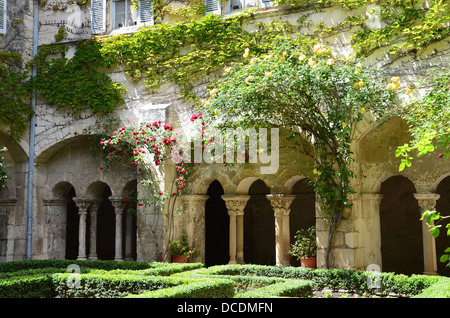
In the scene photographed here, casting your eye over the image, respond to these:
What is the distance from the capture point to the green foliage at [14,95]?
9.38 meters

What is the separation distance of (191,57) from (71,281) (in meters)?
4.32

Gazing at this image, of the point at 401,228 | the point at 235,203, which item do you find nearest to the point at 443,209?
the point at 401,228

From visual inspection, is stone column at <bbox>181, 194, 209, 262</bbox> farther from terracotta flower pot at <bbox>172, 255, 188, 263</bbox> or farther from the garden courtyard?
the garden courtyard

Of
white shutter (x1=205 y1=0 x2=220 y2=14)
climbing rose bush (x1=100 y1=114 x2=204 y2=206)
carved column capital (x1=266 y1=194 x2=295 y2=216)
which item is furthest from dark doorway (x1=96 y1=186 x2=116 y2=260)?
white shutter (x1=205 y1=0 x2=220 y2=14)

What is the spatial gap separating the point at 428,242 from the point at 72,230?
810 centimetres

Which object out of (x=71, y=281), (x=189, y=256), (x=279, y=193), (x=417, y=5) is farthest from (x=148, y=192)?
(x=417, y=5)

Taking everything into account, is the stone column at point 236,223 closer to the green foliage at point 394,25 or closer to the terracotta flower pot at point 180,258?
the terracotta flower pot at point 180,258

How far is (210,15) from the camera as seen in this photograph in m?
8.55

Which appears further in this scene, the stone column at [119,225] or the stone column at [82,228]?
the stone column at [82,228]

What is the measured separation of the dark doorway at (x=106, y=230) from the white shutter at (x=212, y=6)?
572 centimetres

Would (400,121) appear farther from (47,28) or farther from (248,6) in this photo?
(47,28)

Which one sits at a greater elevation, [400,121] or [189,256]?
[400,121]

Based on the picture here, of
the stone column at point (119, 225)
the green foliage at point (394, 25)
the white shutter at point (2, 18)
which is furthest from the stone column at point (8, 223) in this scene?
the green foliage at point (394, 25)

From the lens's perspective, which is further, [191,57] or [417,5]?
[191,57]
